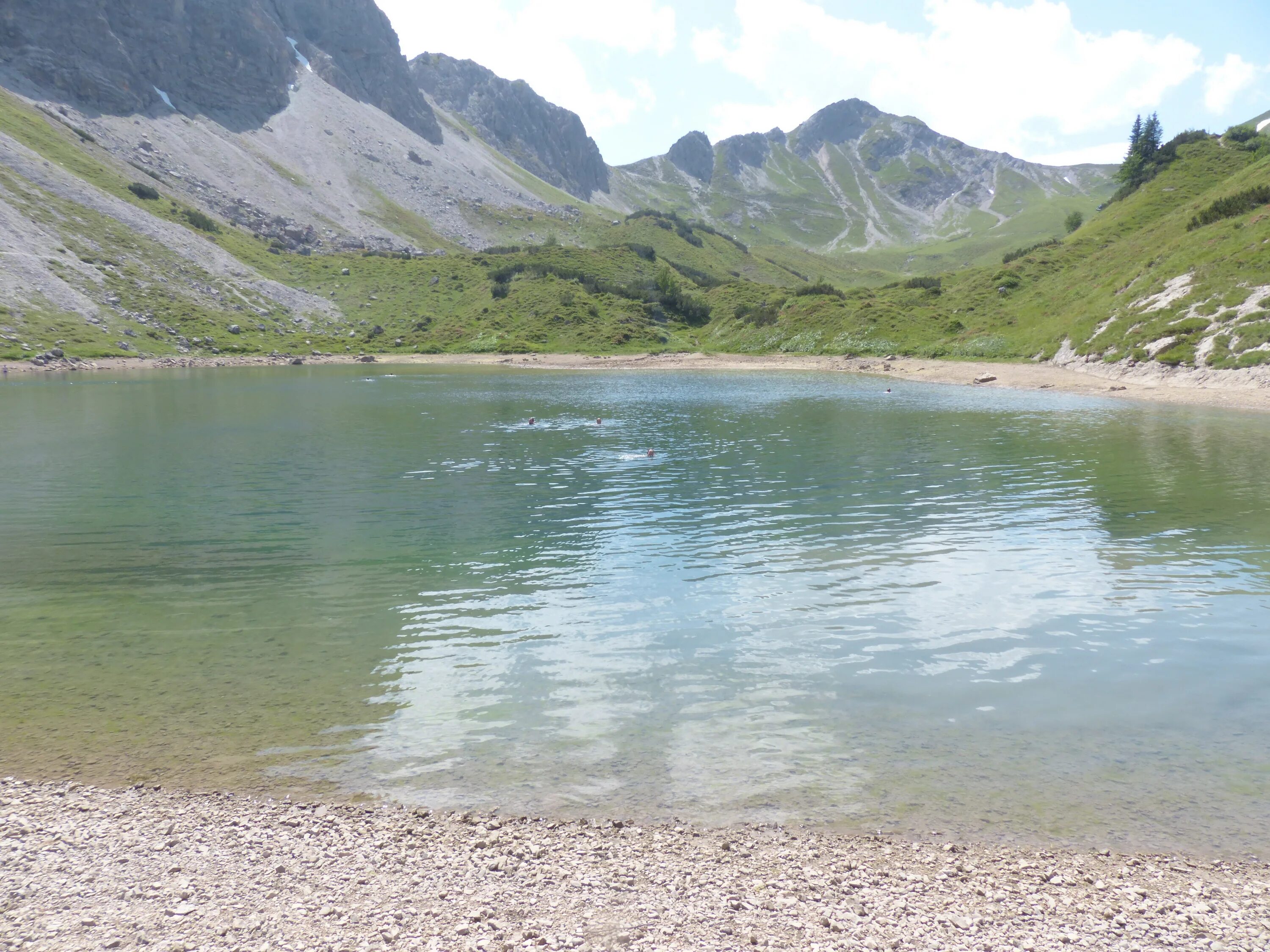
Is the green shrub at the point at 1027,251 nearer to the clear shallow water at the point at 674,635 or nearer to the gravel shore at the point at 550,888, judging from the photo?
the clear shallow water at the point at 674,635

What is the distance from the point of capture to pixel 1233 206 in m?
86.0

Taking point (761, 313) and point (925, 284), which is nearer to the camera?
point (925, 284)

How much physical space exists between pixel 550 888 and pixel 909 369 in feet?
341

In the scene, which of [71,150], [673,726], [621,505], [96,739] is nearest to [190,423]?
[621,505]

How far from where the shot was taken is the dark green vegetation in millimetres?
80312

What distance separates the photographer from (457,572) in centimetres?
2281

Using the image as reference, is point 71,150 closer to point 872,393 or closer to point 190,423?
point 190,423

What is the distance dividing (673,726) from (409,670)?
6.01 meters

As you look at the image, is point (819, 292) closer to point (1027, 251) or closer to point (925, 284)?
point (925, 284)

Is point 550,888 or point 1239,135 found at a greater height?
point 1239,135

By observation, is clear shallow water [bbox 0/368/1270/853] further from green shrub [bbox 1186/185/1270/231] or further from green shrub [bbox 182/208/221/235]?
green shrub [bbox 182/208/221/235]

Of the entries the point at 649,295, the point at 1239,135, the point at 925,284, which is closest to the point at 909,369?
the point at 925,284

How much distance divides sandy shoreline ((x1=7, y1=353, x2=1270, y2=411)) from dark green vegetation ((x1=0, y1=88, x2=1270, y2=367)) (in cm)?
263

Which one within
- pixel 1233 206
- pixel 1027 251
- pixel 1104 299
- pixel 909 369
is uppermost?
pixel 1027 251
